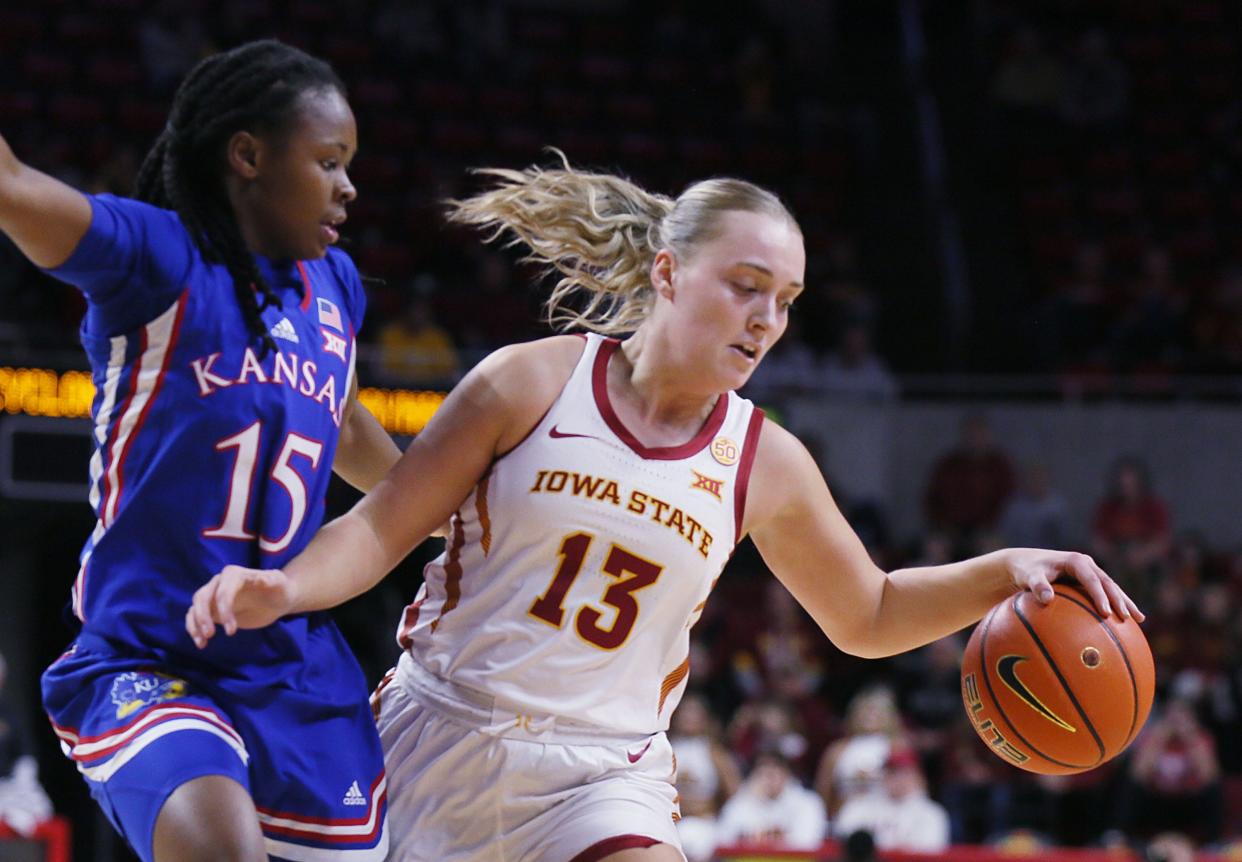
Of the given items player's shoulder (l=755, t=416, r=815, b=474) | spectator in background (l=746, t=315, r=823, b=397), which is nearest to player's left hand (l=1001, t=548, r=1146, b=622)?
player's shoulder (l=755, t=416, r=815, b=474)

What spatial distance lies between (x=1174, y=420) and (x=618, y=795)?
31.6ft

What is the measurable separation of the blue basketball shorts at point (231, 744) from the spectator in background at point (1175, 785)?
639cm

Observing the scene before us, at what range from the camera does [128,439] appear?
304cm

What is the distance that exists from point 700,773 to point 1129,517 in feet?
12.7

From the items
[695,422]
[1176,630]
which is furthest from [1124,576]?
[695,422]

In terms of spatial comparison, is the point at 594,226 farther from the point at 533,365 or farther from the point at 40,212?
the point at 40,212

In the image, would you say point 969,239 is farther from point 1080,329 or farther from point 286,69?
point 286,69

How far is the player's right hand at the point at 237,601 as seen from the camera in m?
2.72

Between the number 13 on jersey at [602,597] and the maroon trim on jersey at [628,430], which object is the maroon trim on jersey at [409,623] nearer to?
the number 13 on jersey at [602,597]

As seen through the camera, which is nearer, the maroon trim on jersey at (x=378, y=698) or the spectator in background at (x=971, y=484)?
the maroon trim on jersey at (x=378, y=698)

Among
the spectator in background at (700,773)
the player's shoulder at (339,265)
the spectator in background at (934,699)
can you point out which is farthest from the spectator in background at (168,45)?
the player's shoulder at (339,265)

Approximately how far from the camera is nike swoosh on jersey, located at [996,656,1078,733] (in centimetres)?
343

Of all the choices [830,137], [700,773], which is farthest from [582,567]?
[830,137]

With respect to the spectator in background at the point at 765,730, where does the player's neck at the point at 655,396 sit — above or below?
above
